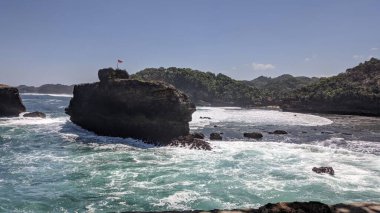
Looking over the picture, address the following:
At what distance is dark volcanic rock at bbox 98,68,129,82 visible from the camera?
170ft

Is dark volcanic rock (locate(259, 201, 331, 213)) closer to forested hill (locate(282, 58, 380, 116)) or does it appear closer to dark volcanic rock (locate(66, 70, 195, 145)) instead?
dark volcanic rock (locate(66, 70, 195, 145))

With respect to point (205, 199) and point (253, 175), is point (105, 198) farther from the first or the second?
point (253, 175)

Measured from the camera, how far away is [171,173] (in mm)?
28359

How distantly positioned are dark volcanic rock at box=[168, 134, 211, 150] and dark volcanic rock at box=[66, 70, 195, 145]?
1.68 m

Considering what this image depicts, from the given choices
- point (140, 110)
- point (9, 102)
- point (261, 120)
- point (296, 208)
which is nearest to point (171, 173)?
point (140, 110)

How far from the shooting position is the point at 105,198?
2180 centimetres

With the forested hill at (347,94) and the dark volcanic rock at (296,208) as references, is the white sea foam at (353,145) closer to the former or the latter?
the dark volcanic rock at (296,208)

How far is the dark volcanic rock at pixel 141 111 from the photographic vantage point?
148 ft

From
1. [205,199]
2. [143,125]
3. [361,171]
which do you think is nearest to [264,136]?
[143,125]

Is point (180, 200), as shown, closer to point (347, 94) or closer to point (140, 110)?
point (140, 110)

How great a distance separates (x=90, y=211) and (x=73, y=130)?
34397mm

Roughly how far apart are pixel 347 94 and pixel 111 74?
77.1 meters

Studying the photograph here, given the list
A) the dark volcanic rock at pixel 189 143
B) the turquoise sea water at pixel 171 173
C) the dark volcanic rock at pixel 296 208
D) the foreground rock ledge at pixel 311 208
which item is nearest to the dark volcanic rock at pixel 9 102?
the turquoise sea water at pixel 171 173

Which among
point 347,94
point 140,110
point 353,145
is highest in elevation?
point 347,94
